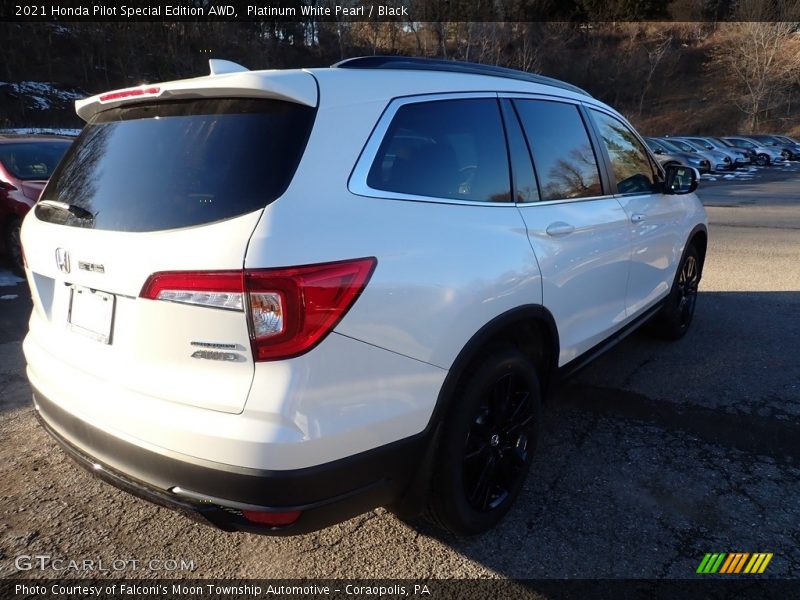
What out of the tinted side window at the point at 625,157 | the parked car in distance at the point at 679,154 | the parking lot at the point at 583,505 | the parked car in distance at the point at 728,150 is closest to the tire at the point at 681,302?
the parking lot at the point at 583,505

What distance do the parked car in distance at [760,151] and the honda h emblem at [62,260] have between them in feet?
109

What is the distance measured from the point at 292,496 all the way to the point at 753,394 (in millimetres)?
3362

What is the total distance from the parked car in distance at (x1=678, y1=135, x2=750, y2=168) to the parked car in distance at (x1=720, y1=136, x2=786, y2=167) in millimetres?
1209

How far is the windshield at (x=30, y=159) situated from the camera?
6.96 m

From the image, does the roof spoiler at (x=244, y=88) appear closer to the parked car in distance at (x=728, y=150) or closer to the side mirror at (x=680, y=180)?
the side mirror at (x=680, y=180)

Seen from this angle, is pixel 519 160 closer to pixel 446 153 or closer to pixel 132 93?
pixel 446 153

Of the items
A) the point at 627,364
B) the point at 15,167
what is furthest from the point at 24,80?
the point at 627,364

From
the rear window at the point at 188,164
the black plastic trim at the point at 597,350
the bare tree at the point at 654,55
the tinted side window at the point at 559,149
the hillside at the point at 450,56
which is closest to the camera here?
the rear window at the point at 188,164

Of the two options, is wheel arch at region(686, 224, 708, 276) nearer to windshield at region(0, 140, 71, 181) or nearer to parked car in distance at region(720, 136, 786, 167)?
windshield at region(0, 140, 71, 181)

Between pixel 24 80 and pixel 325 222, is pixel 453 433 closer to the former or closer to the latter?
pixel 325 222

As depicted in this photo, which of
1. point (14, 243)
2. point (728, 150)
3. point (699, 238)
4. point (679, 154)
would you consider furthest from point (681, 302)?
point (728, 150)

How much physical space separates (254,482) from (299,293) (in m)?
0.57

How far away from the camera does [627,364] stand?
4.42m

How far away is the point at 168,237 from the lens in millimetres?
1819
